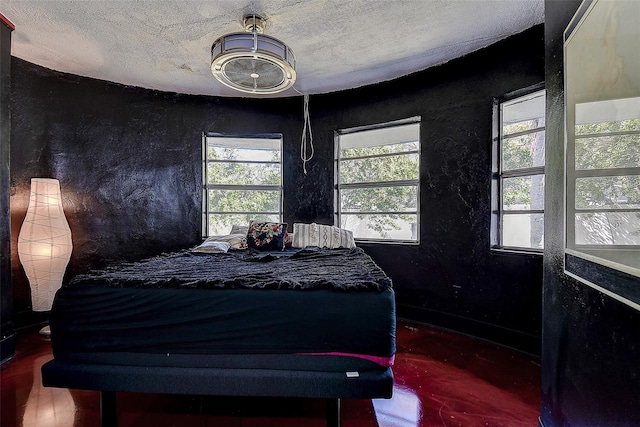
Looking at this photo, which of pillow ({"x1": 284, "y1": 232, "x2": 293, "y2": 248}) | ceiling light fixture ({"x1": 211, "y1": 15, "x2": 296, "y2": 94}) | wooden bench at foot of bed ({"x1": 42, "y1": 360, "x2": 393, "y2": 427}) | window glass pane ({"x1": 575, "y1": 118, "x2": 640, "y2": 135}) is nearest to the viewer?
window glass pane ({"x1": 575, "y1": 118, "x2": 640, "y2": 135})

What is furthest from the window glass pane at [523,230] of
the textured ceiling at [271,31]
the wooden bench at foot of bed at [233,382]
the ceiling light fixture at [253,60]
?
the ceiling light fixture at [253,60]

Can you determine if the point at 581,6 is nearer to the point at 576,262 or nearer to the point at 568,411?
the point at 576,262

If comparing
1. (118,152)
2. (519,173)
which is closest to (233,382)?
(519,173)

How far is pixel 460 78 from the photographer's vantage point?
289cm

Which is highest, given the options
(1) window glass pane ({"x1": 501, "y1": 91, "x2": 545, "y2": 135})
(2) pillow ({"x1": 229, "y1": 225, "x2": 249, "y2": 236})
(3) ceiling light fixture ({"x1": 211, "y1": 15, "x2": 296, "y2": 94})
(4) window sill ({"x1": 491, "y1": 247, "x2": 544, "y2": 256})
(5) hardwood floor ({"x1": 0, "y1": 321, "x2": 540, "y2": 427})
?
(3) ceiling light fixture ({"x1": 211, "y1": 15, "x2": 296, "y2": 94})

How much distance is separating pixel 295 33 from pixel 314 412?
8.26 feet

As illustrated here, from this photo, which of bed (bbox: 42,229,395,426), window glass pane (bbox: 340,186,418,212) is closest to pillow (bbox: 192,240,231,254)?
bed (bbox: 42,229,395,426)

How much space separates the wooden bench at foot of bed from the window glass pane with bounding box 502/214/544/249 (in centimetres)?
180

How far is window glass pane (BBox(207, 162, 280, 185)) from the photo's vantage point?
382cm

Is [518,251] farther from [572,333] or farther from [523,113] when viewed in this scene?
[572,333]

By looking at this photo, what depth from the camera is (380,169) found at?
351 cm

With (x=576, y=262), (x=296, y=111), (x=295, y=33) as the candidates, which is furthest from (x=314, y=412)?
(x=296, y=111)

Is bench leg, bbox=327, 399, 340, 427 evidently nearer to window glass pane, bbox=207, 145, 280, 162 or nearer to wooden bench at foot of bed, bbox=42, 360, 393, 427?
wooden bench at foot of bed, bbox=42, 360, 393, 427

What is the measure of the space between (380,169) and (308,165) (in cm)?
85
